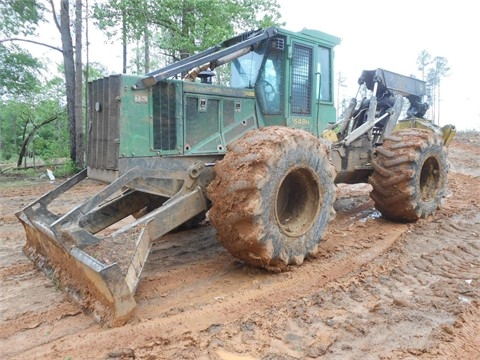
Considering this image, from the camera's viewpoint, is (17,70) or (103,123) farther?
(17,70)

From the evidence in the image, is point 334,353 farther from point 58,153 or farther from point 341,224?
point 58,153

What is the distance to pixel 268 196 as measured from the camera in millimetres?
3963

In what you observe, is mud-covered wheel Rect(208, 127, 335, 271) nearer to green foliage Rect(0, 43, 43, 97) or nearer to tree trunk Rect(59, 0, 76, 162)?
tree trunk Rect(59, 0, 76, 162)

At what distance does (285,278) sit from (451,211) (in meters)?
4.65

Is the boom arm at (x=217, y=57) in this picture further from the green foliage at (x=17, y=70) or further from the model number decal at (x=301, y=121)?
the green foliage at (x=17, y=70)

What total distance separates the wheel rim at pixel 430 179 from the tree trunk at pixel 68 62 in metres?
11.6

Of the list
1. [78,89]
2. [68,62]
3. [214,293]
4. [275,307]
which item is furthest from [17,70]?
[275,307]

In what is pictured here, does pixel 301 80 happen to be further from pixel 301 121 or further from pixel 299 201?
pixel 299 201

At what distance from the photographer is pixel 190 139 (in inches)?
185

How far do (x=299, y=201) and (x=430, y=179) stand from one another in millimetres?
3273

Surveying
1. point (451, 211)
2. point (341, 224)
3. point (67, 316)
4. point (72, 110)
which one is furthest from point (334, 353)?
point (72, 110)

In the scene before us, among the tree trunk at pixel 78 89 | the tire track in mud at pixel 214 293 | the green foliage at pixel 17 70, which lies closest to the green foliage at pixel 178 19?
the tree trunk at pixel 78 89

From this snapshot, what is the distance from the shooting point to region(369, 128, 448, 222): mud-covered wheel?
5.92m

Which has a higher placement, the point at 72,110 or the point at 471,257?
the point at 72,110
